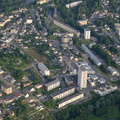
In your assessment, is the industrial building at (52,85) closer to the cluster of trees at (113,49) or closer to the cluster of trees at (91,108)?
the cluster of trees at (91,108)

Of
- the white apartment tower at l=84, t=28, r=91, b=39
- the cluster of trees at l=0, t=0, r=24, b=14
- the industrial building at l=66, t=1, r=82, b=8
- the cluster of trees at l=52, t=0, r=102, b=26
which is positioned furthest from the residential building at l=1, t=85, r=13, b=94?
the industrial building at l=66, t=1, r=82, b=8

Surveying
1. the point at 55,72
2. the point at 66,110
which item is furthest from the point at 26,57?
the point at 66,110

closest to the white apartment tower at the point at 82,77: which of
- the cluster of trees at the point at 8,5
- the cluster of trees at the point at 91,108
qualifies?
the cluster of trees at the point at 91,108

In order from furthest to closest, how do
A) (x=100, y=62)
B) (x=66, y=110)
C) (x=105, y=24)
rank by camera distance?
(x=105, y=24) → (x=100, y=62) → (x=66, y=110)

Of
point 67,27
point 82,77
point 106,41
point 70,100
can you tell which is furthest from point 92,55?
point 70,100

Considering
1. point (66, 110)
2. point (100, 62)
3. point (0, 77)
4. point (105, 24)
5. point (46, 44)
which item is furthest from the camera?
point (105, 24)

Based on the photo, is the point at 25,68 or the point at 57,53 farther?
the point at 57,53

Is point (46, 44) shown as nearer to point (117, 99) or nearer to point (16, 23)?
point (16, 23)

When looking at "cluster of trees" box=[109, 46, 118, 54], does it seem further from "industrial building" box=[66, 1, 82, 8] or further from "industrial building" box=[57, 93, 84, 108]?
"industrial building" box=[66, 1, 82, 8]
